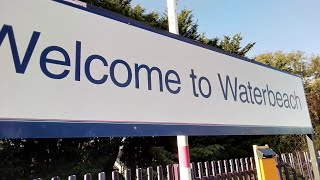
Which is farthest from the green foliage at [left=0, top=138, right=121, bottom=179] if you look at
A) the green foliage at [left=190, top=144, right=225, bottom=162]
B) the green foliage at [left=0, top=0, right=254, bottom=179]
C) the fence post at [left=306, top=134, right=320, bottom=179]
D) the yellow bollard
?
the fence post at [left=306, top=134, right=320, bottom=179]

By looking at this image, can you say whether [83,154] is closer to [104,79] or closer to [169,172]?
[169,172]

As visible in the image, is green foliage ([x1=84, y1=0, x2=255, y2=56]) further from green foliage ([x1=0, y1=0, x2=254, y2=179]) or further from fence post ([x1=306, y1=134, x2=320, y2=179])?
fence post ([x1=306, y1=134, x2=320, y2=179])

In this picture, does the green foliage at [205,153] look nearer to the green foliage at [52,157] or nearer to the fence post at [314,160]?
the green foliage at [52,157]

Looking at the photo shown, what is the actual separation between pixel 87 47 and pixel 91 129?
2.02 feet

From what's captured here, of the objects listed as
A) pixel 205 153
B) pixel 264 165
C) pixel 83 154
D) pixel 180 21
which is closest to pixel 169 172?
pixel 264 165

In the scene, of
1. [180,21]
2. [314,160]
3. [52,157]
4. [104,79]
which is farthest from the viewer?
[180,21]

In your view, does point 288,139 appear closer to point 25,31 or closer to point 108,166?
point 108,166

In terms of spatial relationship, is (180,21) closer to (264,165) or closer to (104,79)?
(264,165)

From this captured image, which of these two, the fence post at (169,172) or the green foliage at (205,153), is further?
the green foliage at (205,153)

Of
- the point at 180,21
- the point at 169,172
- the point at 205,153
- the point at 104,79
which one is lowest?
the point at 169,172

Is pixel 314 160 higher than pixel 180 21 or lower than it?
lower

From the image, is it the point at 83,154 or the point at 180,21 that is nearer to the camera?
the point at 83,154

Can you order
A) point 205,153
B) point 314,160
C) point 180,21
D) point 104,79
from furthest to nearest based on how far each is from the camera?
1. point 180,21
2. point 205,153
3. point 314,160
4. point 104,79

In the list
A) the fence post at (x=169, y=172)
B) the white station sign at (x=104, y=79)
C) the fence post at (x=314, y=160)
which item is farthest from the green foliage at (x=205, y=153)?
the fence post at (x=169, y=172)
